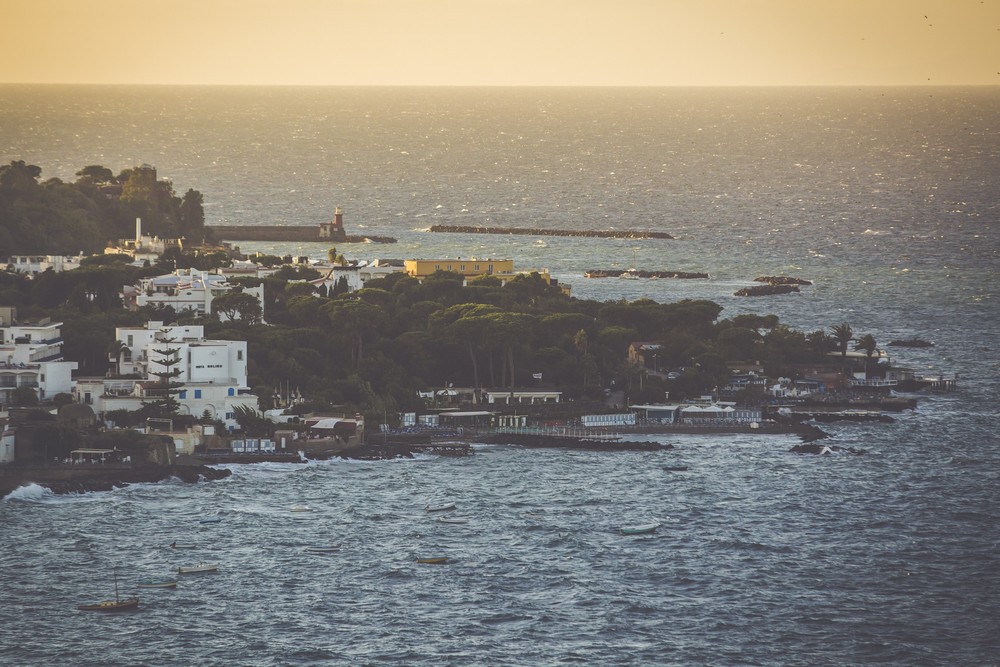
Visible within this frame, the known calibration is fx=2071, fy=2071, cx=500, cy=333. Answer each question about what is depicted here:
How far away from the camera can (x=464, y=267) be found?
11388 cm

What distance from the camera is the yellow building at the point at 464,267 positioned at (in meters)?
111

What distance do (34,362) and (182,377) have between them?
6.20 meters

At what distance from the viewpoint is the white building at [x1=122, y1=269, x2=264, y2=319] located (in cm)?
9356

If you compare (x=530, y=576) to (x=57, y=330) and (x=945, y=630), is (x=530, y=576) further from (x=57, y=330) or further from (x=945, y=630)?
(x=57, y=330)

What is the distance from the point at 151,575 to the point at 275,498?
33.0 ft

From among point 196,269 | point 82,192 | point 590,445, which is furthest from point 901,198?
point 590,445

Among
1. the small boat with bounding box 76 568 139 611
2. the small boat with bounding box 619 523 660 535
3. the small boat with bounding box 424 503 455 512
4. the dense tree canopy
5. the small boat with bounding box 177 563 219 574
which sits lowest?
the small boat with bounding box 76 568 139 611

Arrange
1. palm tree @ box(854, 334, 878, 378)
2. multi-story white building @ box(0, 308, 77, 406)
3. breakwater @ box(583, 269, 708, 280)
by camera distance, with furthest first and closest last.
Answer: breakwater @ box(583, 269, 708, 280) → palm tree @ box(854, 334, 878, 378) → multi-story white building @ box(0, 308, 77, 406)

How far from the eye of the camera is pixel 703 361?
88938mm

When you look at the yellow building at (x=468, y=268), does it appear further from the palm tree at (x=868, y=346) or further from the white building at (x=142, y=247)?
the palm tree at (x=868, y=346)

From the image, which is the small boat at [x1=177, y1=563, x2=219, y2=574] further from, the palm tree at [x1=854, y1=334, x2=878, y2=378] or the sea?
the palm tree at [x1=854, y1=334, x2=878, y2=378]

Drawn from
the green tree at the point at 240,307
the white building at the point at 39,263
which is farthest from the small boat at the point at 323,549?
the white building at the point at 39,263

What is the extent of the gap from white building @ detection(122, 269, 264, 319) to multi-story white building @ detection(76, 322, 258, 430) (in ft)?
33.0

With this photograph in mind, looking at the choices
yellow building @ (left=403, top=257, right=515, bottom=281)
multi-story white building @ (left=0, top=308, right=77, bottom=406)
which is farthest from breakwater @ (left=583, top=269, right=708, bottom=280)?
multi-story white building @ (left=0, top=308, right=77, bottom=406)
